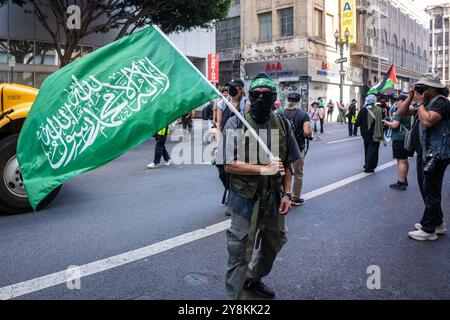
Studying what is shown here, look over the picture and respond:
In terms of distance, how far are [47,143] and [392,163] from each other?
10.1 metres

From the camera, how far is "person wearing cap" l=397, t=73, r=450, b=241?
4672 millimetres

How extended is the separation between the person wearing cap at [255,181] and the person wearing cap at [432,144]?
89.9 inches

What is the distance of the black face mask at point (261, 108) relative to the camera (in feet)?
10.2

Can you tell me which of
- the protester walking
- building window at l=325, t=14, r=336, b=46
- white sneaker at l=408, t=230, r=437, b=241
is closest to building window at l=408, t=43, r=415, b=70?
building window at l=325, t=14, r=336, b=46

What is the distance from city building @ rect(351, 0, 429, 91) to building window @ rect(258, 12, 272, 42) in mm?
9594

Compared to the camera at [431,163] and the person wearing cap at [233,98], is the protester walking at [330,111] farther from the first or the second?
the camera at [431,163]

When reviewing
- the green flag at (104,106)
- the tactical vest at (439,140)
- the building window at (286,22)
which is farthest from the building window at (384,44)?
the green flag at (104,106)

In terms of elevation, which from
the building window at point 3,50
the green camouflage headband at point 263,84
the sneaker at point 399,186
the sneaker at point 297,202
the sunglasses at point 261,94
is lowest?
the sneaker at point 297,202

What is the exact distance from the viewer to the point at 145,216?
5734 mm

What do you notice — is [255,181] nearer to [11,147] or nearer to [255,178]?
[255,178]

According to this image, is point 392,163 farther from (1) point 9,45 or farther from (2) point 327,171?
(1) point 9,45

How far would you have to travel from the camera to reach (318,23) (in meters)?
36.9

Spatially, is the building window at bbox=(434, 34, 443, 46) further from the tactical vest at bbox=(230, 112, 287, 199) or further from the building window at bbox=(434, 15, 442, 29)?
the tactical vest at bbox=(230, 112, 287, 199)

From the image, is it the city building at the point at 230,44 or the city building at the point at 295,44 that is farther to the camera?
the city building at the point at 230,44
